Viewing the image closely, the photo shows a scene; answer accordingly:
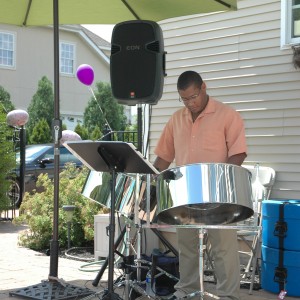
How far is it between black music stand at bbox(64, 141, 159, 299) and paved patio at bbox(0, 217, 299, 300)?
1.26 ft

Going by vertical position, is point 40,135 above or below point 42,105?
below

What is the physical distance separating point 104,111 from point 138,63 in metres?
15.2

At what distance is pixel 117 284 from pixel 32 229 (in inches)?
107

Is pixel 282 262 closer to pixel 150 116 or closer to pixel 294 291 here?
pixel 294 291

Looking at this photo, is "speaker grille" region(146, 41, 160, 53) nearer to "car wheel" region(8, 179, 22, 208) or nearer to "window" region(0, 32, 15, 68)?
"car wheel" region(8, 179, 22, 208)

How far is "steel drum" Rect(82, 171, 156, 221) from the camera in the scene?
12.5 ft

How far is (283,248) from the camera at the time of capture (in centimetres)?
449

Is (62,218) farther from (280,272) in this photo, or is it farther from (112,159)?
(112,159)

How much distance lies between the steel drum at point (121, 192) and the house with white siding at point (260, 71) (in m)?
1.83

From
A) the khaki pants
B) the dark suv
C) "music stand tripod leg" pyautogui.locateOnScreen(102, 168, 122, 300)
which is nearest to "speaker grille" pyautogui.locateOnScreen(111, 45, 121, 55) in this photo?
"music stand tripod leg" pyautogui.locateOnScreen(102, 168, 122, 300)

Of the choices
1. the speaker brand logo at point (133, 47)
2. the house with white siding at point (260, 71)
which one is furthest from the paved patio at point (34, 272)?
the speaker brand logo at point (133, 47)

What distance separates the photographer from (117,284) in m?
4.18

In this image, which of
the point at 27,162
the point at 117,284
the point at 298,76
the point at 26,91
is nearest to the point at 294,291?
the point at 117,284

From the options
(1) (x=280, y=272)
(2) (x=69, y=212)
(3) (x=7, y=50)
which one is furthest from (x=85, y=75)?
(3) (x=7, y=50)
